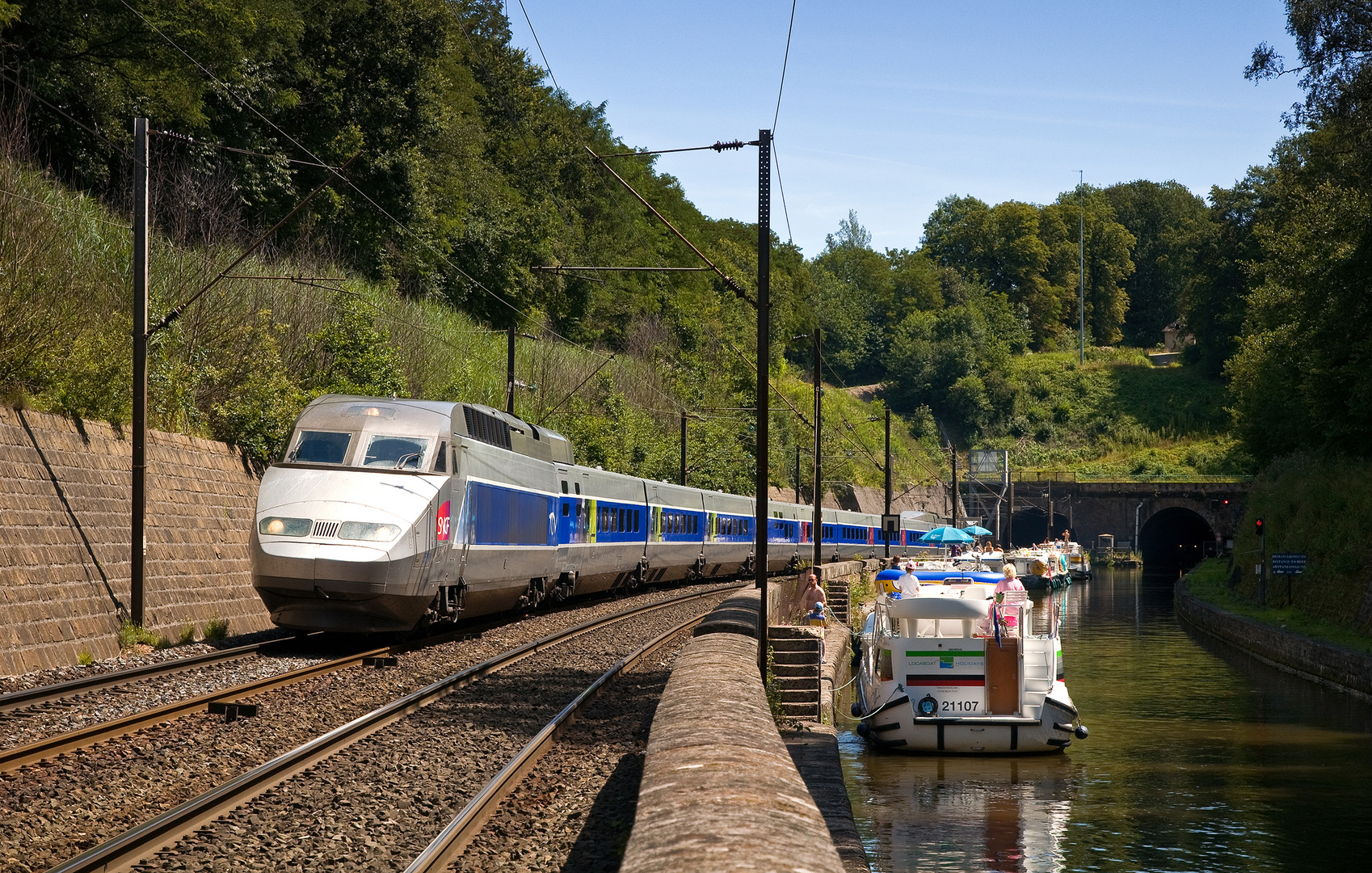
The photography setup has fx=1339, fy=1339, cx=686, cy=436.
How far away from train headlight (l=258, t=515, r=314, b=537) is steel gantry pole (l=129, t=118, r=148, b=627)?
2.20 m

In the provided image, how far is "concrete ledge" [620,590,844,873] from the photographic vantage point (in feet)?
15.3

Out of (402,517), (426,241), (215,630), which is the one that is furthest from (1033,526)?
(402,517)

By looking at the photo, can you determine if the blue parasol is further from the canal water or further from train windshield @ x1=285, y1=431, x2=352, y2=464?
train windshield @ x1=285, y1=431, x2=352, y2=464

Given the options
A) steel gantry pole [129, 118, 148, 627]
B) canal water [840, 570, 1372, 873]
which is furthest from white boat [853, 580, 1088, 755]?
steel gantry pole [129, 118, 148, 627]

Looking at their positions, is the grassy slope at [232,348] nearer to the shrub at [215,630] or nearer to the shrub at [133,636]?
the shrub at [133,636]

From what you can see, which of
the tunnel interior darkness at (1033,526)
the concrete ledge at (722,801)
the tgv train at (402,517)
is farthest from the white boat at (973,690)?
Result: the tunnel interior darkness at (1033,526)

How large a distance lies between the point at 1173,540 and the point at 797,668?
107 metres

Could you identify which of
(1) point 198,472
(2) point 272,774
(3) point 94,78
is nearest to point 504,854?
(2) point 272,774

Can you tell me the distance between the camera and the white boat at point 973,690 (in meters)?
21.0

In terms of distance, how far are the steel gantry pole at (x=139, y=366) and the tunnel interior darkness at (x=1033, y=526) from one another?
3944 inches

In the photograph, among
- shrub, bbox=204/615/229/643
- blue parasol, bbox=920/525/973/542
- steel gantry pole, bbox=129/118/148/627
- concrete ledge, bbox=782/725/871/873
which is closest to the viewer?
concrete ledge, bbox=782/725/871/873

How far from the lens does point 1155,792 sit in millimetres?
18156

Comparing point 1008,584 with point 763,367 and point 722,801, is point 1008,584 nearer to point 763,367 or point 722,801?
point 763,367

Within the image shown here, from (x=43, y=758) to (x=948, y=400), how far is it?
12382 centimetres
